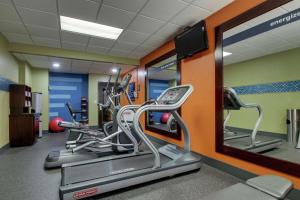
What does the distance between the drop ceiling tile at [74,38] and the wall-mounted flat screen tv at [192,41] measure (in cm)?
232

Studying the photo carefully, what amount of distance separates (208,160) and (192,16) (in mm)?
2744

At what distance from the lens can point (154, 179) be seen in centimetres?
229

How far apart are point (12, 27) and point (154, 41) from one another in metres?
3.19

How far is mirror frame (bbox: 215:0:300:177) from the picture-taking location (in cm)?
201

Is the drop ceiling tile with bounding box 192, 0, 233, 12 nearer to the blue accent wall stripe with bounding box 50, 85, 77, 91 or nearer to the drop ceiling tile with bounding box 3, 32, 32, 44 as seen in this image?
the drop ceiling tile with bounding box 3, 32, 32, 44

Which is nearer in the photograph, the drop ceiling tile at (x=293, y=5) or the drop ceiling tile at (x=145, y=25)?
the drop ceiling tile at (x=293, y=5)

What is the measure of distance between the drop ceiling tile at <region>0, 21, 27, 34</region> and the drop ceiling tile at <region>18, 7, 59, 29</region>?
0.89ft

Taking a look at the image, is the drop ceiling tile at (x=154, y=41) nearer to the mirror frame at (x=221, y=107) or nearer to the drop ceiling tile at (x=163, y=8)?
the drop ceiling tile at (x=163, y=8)

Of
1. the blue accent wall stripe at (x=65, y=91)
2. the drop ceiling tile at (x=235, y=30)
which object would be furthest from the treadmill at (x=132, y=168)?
the blue accent wall stripe at (x=65, y=91)

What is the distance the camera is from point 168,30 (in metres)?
3.64

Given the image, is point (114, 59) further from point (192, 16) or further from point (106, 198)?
point (106, 198)

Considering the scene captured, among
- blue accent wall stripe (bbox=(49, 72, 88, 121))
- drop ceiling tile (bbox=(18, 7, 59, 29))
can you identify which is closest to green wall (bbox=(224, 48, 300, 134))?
drop ceiling tile (bbox=(18, 7, 59, 29))

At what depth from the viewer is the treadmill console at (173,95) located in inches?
103

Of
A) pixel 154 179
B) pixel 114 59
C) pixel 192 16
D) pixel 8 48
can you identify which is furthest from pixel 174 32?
pixel 8 48
